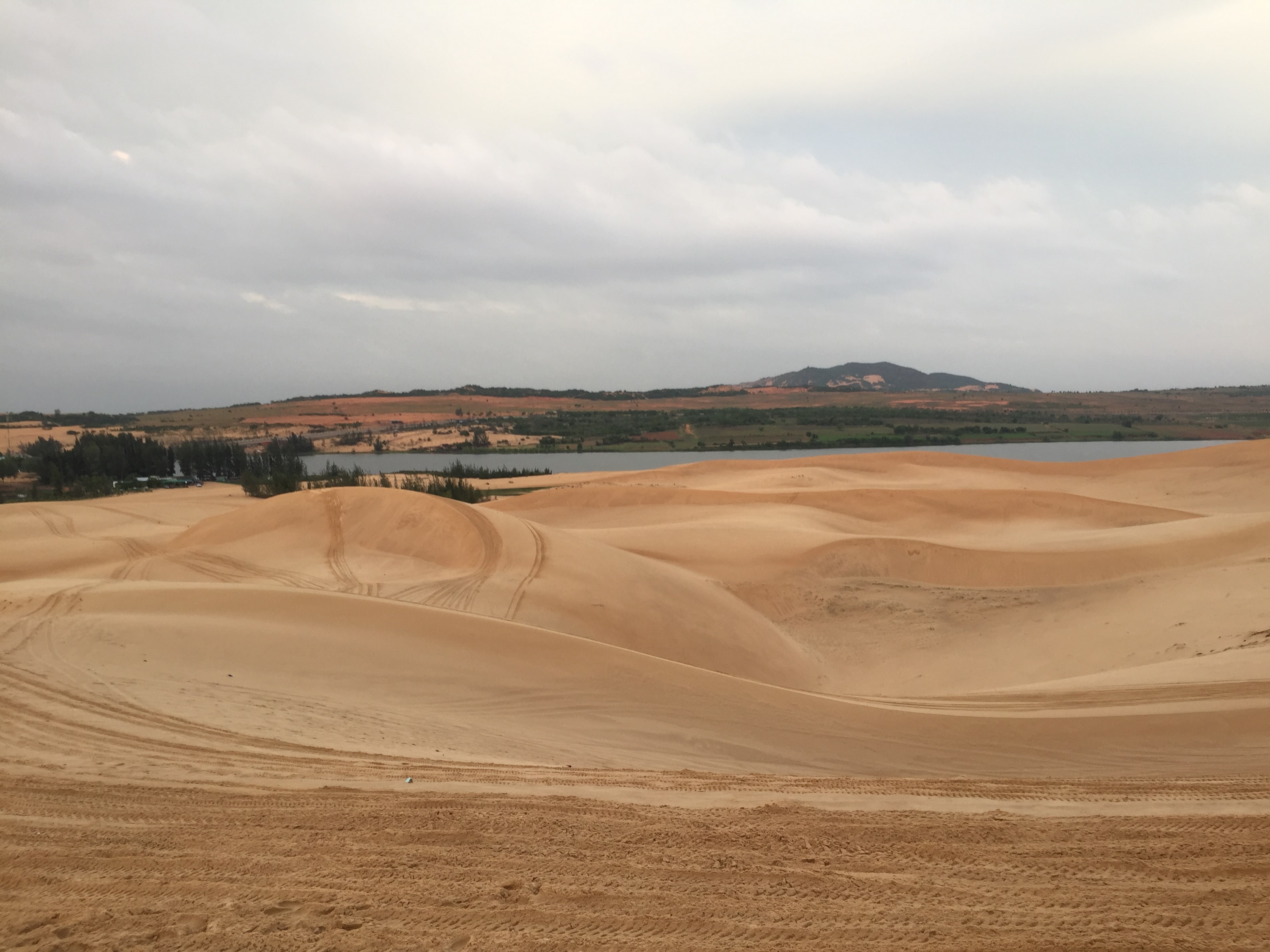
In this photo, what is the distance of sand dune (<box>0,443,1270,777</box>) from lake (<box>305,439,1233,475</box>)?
84.5ft

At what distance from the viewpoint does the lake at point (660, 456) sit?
48.5 metres

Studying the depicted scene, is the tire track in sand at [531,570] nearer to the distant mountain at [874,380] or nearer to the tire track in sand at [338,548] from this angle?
the tire track in sand at [338,548]

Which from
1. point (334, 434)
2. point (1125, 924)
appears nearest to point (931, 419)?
point (334, 434)

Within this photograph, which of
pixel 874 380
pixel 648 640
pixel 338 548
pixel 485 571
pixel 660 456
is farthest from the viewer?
pixel 874 380

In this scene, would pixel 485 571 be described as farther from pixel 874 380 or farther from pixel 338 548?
pixel 874 380

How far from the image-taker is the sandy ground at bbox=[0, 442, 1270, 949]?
3.03 meters

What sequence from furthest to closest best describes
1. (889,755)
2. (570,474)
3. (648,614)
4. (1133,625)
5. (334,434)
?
(334,434) → (570,474) → (648,614) → (1133,625) → (889,755)

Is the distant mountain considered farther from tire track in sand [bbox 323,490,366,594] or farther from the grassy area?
tire track in sand [bbox 323,490,366,594]

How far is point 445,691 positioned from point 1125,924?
629 cm

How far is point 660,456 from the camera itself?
5491 cm

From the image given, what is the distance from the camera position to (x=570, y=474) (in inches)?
1607

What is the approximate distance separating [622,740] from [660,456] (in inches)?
1903

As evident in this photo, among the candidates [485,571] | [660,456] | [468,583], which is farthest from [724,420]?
[468,583]

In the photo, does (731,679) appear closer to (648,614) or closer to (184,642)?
(648,614)
